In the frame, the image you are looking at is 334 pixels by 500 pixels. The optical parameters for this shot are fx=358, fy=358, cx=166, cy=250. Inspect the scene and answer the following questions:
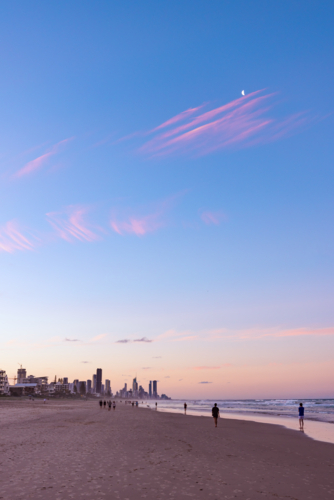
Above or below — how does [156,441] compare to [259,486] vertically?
below

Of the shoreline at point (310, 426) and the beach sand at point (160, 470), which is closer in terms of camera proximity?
the beach sand at point (160, 470)

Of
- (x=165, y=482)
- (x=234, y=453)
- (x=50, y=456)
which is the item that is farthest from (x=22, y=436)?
(x=165, y=482)

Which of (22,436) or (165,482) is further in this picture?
(22,436)

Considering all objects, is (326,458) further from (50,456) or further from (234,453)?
(50,456)

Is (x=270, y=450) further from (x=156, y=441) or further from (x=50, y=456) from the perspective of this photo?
(x=50, y=456)

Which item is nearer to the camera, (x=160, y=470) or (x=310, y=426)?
(x=160, y=470)

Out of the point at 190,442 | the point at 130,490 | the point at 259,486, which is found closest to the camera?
the point at 130,490

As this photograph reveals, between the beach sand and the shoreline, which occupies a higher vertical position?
the beach sand

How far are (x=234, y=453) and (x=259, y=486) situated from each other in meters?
8.02

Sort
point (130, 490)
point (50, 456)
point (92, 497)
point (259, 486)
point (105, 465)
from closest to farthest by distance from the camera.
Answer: point (92, 497), point (130, 490), point (259, 486), point (105, 465), point (50, 456)

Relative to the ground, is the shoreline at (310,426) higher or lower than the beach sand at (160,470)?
lower

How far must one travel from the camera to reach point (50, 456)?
18234mm

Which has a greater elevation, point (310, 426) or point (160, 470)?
point (160, 470)

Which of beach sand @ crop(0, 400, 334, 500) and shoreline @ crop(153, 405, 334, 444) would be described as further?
shoreline @ crop(153, 405, 334, 444)
